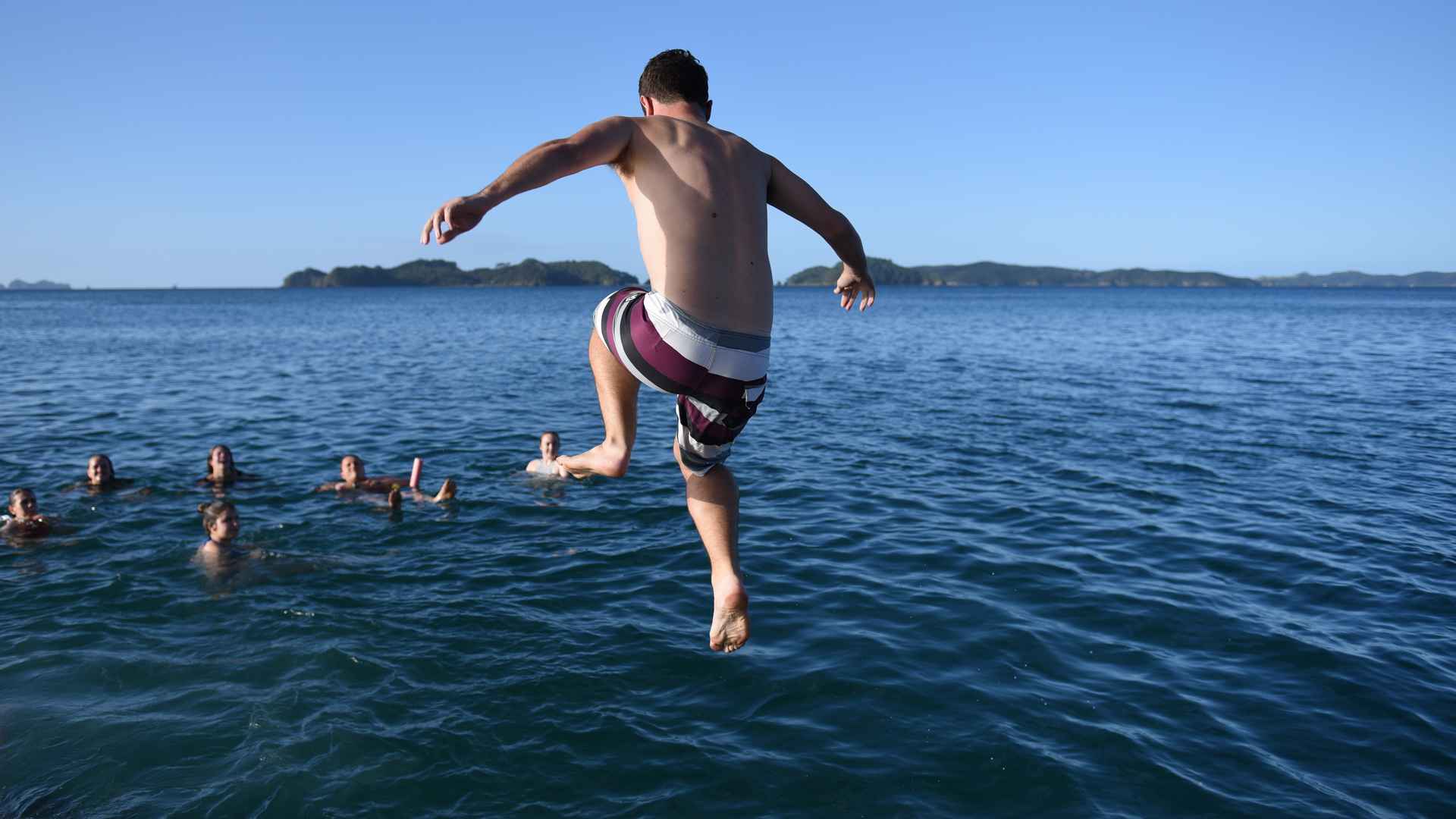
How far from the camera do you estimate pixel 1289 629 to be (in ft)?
38.2

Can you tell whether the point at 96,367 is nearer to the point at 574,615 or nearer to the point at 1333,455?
the point at 574,615

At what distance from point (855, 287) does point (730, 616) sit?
6.48 feet

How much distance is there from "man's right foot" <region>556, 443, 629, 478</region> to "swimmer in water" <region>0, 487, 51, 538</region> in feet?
45.1

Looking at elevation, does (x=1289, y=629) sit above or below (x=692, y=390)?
below

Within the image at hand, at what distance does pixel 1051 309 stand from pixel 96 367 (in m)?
116

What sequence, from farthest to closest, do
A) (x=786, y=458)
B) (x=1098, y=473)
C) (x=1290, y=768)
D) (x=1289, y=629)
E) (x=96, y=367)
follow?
(x=96, y=367) < (x=786, y=458) < (x=1098, y=473) < (x=1289, y=629) < (x=1290, y=768)

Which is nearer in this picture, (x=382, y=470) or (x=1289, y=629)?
(x=1289, y=629)

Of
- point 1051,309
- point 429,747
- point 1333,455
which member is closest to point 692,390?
point 429,747

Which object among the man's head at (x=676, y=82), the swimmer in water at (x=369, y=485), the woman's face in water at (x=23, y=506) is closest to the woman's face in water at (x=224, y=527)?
the swimmer in water at (x=369, y=485)

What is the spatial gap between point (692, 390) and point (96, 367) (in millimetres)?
47065

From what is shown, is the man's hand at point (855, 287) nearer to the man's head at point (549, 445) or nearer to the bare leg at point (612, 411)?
the bare leg at point (612, 411)

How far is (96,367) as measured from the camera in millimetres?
41781

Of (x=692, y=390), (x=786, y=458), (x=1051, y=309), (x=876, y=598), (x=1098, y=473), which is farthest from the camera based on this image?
(x=1051, y=309)

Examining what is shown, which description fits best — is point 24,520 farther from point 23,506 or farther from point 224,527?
point 224,527
